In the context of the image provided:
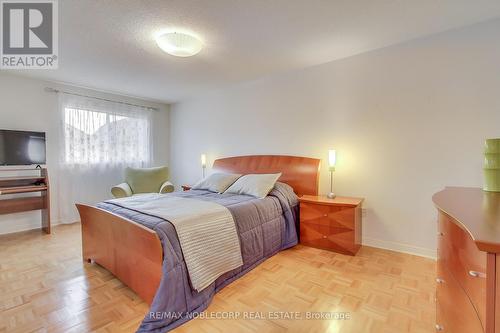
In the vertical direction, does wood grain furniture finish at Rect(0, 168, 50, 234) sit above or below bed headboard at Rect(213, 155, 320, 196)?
below

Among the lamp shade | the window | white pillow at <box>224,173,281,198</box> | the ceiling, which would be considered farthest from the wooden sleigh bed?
the window

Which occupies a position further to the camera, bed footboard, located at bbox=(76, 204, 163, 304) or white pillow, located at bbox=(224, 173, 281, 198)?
white pillow, located at bbox=(224, 173, 281, 198)

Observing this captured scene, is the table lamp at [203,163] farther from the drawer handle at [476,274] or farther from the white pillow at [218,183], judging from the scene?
the drawer handle at [476,274]

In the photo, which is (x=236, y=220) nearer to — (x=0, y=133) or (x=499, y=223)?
(x=499, y=223)

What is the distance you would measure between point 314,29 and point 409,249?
99.2 inches

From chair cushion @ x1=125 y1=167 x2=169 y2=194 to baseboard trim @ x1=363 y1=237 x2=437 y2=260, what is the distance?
333 cm

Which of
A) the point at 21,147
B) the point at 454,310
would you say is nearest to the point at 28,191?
the point at 21,147

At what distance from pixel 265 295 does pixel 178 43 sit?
2350 mm

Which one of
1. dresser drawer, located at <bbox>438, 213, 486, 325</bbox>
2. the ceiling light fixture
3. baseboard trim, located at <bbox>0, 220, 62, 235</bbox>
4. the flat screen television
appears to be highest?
the ceiling light fixture

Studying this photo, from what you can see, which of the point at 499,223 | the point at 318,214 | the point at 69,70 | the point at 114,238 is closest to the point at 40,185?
the point at 69,70

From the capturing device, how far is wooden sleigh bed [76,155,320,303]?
67.9 inches

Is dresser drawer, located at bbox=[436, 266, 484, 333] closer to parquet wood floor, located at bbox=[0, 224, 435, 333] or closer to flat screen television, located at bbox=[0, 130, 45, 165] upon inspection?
parquet wood floor, located at bbox=[0, 224, 435, 333]

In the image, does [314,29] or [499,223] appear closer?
[499,223]

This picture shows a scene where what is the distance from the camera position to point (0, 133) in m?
3.29
